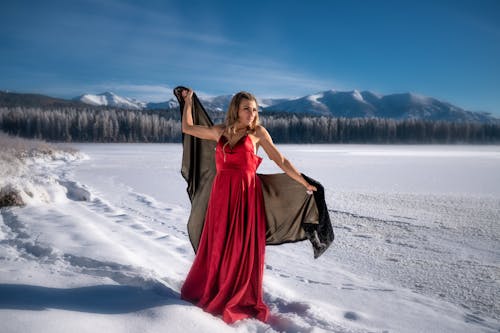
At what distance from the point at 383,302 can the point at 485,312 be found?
944 mm

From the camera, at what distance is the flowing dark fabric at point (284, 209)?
350cm

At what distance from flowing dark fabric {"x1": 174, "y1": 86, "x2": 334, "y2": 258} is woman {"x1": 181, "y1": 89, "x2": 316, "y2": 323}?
26 cm

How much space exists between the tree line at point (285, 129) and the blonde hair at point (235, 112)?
87.8 metres

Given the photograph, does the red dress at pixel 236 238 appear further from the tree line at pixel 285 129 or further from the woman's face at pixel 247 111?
the tree line at pixel 285 129

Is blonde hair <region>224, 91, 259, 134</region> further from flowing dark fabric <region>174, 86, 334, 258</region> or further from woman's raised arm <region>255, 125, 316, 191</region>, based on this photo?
flowing dark fabric <region>174, 86, 334, 258</region>

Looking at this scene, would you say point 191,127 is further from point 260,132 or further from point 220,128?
point 260,132

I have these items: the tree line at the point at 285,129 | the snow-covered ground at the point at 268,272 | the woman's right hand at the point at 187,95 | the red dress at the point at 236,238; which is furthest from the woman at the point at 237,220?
the tree line at the point at 285,129

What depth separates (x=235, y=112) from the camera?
10.2ft

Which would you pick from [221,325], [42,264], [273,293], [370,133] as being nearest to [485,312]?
[273,293]

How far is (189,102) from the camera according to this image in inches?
138

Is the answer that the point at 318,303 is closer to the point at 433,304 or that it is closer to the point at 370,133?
the point at 433,304

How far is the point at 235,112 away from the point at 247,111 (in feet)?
0.35

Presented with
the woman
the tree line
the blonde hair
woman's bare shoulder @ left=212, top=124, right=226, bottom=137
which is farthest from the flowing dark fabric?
the tree line

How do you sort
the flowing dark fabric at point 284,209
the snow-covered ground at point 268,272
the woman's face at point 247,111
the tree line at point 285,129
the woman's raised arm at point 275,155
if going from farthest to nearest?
1. the tree line at point 285,129
2. the flowing dark fabric at point 284,209
3. the woman's raised arm at point 275,155
4. the woman's face at point 247,111
5. the snow-covered ground at point 268,272
